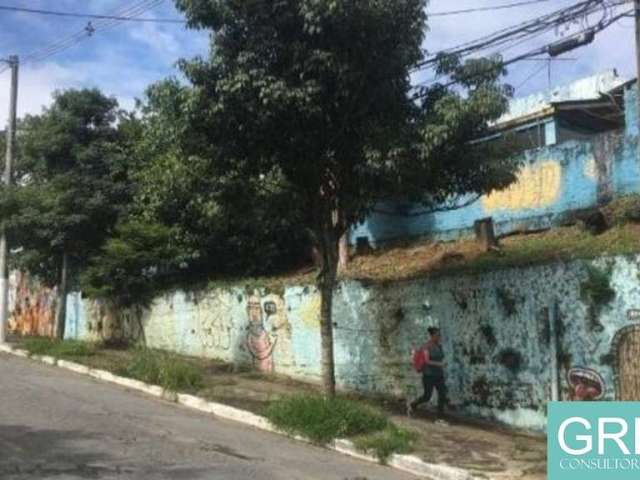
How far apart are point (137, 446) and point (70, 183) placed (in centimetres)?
1325

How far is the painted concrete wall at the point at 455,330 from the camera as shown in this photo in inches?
450

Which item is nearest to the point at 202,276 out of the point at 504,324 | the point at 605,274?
the point at 504,324

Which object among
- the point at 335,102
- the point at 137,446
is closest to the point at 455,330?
the point at 335,102

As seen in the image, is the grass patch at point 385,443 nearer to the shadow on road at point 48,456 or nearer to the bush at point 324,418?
the bush at point 324,418

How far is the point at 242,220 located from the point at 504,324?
4.43m

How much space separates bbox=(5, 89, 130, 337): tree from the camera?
21.8 meters

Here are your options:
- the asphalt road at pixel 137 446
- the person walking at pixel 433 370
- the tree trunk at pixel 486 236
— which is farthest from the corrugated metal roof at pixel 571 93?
the asphalt road at pixel 137 446

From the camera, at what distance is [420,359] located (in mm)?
12789

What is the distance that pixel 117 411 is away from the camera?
1252cm

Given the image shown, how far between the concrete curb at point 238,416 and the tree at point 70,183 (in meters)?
3.10

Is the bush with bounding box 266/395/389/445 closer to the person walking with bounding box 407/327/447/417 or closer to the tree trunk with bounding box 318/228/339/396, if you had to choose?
the tree trunk with bounding box 318/228/339/396

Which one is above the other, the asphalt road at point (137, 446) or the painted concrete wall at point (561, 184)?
the painted concrete wall at point (561, 184)

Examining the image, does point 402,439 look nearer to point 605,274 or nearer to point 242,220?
point 605,274

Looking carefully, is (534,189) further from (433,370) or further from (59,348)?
(59,348)
